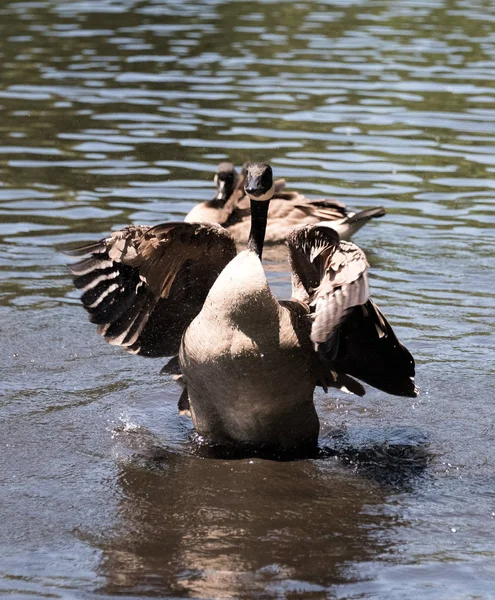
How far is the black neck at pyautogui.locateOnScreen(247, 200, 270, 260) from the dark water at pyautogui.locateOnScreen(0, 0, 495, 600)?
1.37 m

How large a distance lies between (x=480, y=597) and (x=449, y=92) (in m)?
13.6

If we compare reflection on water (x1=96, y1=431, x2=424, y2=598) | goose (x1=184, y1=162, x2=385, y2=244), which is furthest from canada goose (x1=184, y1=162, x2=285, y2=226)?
reflection on water (x1=96, y1=431, x2=424, y2=598)

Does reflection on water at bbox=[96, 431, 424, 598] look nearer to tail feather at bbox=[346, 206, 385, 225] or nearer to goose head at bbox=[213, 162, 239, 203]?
tail feather at bbox=[346, 206, 385, 225]

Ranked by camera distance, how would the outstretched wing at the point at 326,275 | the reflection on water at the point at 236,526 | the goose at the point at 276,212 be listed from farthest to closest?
the goose at the point at 276,212 < the outstretched wing at the point at 326,275 < the reflection on water at the point at 236,526

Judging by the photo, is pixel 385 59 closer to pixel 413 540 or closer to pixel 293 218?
pixel 293 218

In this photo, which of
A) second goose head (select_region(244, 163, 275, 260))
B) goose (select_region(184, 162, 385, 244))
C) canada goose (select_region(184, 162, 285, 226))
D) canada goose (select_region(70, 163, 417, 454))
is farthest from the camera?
canada goose (select_region(184, 162, 285, 226))

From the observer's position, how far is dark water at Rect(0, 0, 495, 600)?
19.2ft

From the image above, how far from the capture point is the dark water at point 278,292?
5.86 meters

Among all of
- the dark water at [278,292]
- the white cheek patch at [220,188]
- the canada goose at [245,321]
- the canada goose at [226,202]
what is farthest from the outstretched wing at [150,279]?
the white cheek patch at [220,188]

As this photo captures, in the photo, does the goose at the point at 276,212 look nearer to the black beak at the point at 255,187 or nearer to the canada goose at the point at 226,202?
the canada goose at the point at 226,202

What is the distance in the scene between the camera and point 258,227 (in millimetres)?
7195

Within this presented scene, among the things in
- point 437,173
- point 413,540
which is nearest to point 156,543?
point 413,540

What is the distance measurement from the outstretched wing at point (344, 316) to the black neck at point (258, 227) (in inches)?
8.3

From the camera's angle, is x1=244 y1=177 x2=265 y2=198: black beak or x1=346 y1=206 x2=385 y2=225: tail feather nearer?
x1=244 y1=177 x2=265 y2=198: black beak
